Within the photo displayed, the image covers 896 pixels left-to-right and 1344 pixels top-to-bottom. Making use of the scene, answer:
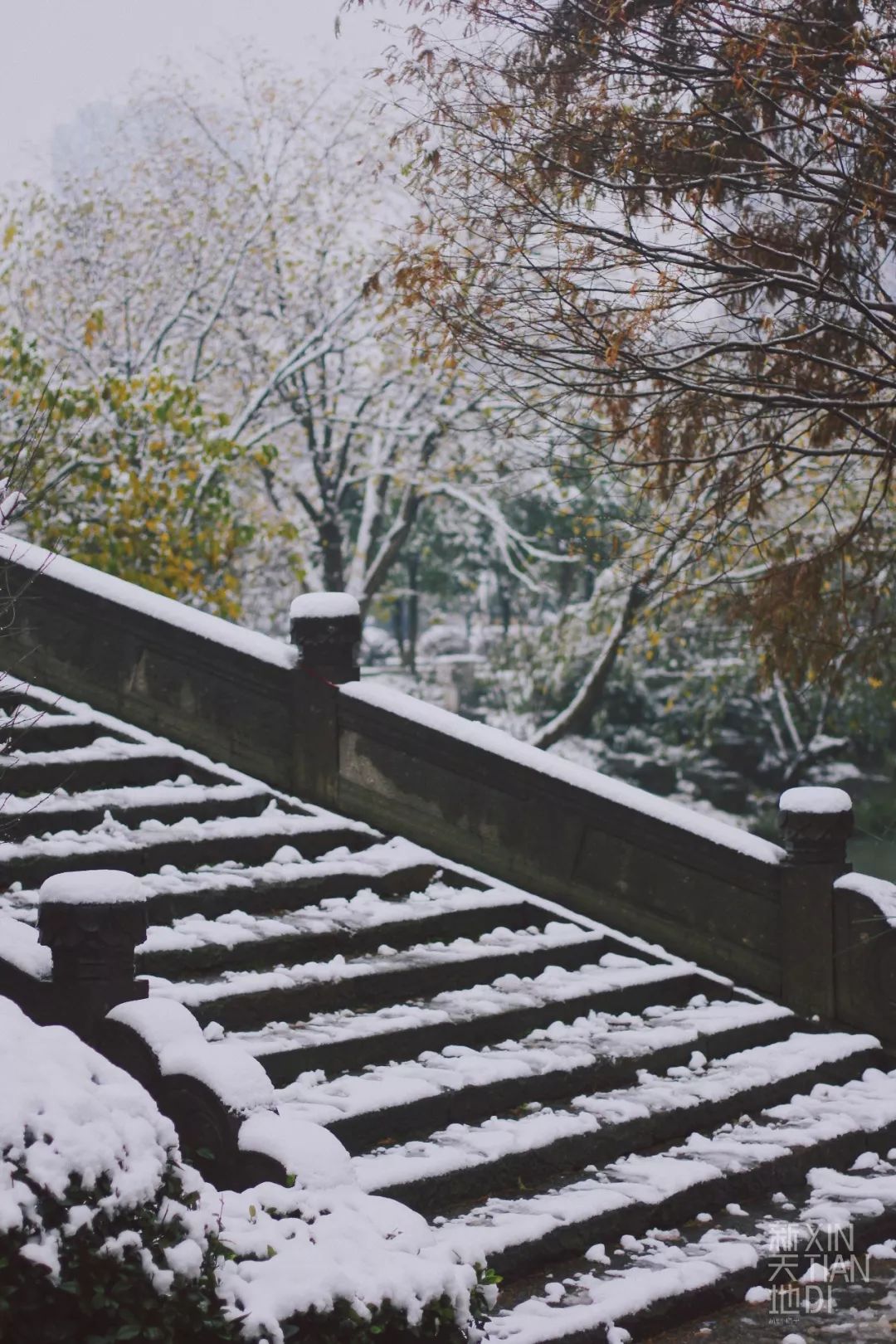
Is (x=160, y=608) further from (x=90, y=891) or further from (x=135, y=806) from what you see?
(x=90, y=891)

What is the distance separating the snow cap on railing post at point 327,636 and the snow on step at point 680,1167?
330cm

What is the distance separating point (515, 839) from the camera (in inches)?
296

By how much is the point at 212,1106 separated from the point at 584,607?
16.3 m

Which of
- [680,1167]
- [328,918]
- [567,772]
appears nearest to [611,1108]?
[680,1167]

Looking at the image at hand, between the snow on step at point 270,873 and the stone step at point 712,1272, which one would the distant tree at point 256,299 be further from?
the stone step at point 712,1272

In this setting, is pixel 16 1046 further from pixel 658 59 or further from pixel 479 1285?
pixel 658 59

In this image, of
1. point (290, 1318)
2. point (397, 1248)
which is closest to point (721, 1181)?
point (397, 1248)

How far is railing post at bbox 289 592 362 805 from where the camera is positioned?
786 cm

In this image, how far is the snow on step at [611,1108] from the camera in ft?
16.1

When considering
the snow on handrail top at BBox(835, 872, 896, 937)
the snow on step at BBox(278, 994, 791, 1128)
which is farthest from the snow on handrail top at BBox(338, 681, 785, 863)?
the snow on step at BBox(278, 994, 791, 1128)

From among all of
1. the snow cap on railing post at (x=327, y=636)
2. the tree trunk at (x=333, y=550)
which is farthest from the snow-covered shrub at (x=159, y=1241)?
the tree trunk at (x=333, y=550)

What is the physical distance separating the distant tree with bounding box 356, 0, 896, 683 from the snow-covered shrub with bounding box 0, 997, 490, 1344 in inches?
133

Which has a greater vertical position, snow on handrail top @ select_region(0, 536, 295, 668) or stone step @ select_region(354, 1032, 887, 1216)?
snow on handrail top @ select_region(0, 536, 295, 668)

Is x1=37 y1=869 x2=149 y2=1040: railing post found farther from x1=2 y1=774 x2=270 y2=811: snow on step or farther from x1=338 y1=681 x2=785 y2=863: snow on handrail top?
x1=338 y1=681 x2=785 y2=863: snow on handrail top
